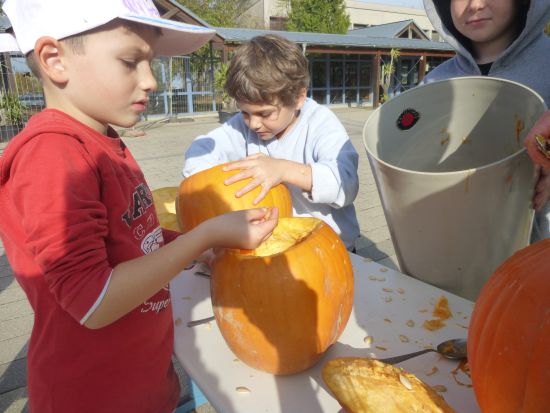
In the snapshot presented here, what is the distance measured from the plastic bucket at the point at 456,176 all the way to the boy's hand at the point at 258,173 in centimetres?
34

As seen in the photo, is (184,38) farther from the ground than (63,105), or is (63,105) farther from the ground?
(184,38)

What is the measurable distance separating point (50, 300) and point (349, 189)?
104cm

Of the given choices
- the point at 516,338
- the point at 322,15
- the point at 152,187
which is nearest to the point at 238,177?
the point at 516,338

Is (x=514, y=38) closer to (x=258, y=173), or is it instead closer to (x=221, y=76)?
(x=258, y=173)

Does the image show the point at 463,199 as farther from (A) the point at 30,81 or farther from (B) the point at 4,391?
(A) the point at 30,81

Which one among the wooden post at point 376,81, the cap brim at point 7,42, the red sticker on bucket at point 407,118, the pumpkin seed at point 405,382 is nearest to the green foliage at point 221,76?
the wooden post at point 376,81

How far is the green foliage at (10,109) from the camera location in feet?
30.3

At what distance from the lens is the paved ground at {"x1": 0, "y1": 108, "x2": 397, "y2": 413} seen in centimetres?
213

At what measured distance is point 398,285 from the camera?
130cm

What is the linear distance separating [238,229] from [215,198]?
19.1 inches

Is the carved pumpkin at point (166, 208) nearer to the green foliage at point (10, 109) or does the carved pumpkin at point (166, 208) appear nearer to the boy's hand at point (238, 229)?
the boy's hand at point (238, 229)

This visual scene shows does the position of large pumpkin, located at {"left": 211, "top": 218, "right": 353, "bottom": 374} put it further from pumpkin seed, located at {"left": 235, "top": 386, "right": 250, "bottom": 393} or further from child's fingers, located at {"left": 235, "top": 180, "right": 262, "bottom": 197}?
child's fingers, located at {"left": 235, "top": 180, "right": 262, "bottom": 197}

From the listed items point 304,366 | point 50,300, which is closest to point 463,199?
point 304,366

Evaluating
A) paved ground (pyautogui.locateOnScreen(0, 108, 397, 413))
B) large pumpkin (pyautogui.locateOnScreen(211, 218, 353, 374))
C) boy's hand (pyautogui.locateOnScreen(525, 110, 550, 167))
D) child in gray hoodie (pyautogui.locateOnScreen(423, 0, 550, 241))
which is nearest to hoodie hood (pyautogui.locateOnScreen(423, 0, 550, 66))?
child in gray hoodie (pyautogui.locateOnScreen(423, 0, 550, 241))
